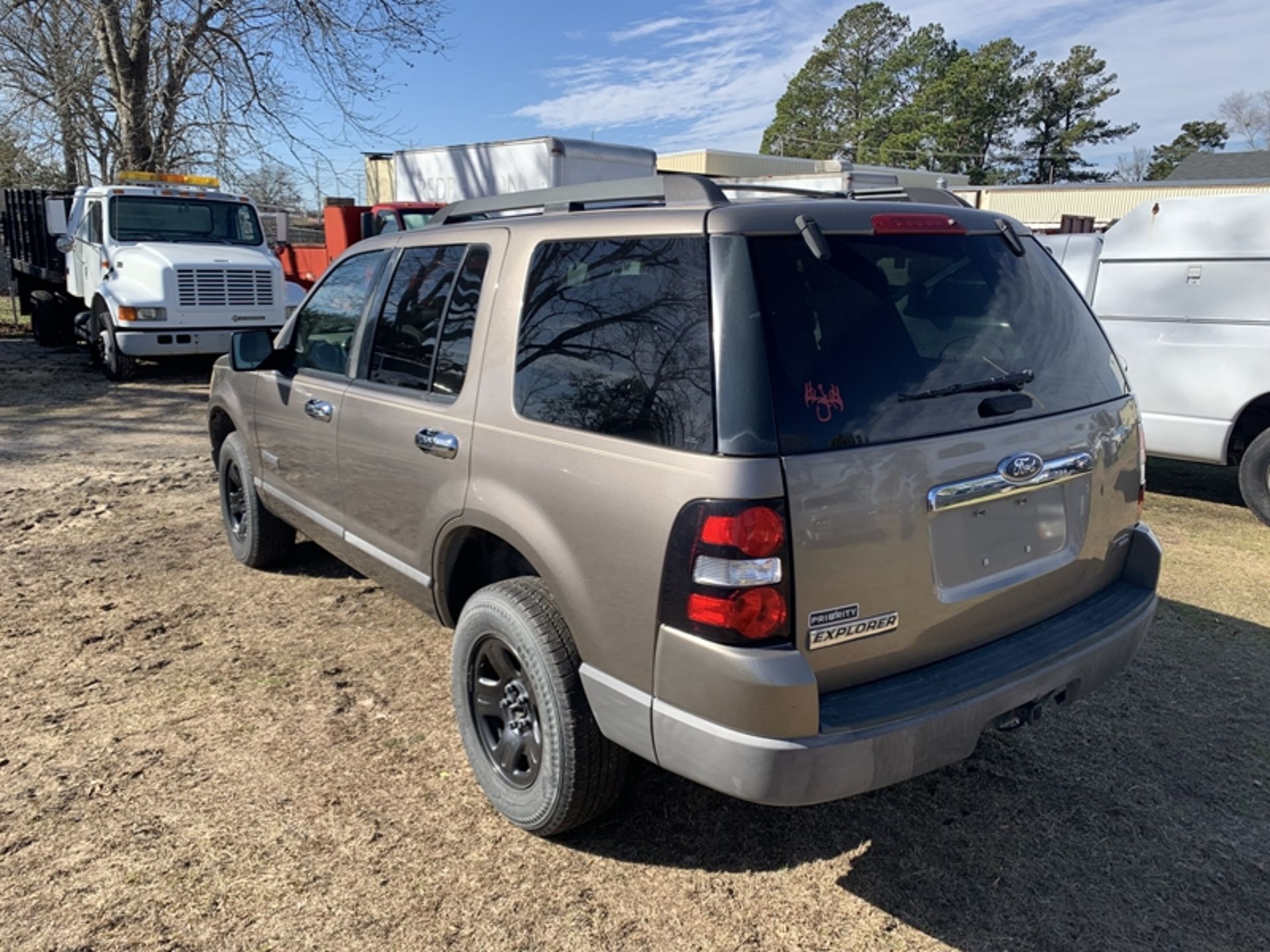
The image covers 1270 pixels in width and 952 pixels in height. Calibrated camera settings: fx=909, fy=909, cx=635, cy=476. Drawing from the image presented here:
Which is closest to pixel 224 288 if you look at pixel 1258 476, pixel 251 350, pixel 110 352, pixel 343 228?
pixel 110 352

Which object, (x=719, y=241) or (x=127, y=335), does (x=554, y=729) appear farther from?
(x=127, y=335)

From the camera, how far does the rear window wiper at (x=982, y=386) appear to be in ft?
7.88

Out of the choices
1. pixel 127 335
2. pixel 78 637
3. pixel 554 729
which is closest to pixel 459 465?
pixel 554 729

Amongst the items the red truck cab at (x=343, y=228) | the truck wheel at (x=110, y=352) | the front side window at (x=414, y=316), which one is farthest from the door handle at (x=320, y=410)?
the truck wheel at (x=110, y=352)

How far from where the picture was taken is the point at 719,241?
231cm

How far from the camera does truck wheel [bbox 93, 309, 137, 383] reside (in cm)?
1208

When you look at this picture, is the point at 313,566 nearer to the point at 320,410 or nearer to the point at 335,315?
the point at 320,410

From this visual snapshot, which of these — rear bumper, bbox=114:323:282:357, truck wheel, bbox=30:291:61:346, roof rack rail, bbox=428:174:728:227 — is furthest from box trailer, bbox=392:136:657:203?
roof rack rail, bbox=428:174:728:227

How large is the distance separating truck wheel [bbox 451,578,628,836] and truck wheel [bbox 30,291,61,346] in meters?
15.5

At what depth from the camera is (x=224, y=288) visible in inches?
474

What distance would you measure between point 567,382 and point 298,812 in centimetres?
171

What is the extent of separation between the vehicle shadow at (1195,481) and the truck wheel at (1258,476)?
0.70 metres

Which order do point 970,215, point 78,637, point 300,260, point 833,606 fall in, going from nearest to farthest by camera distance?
point 833,606
point 970,215
point 78,637
point 300,260

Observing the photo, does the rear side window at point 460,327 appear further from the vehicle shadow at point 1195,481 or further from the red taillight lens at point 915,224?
the vehicle shadow at point 1195,481
